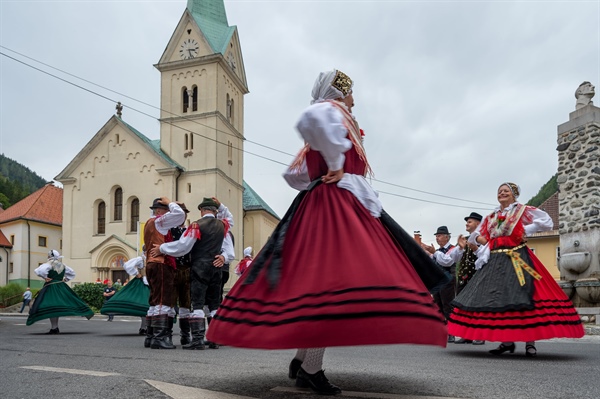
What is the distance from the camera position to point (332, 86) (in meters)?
3.90

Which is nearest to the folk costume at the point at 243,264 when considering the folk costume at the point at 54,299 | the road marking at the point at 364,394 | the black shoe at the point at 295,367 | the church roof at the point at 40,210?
the folk costume at the point at 54,299

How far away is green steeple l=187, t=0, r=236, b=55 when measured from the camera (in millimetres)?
41656

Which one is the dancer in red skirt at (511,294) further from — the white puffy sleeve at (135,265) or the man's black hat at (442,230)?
the white puffy sleeve at (135,265)

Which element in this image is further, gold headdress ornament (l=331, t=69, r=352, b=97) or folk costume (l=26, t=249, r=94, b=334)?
folk costume (l=26, t=249, r=94, b=334)

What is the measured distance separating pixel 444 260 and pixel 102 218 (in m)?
33.7

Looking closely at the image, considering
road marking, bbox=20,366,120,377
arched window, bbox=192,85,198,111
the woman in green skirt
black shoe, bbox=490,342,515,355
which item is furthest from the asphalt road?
arched window, bbox=192,85,198,111

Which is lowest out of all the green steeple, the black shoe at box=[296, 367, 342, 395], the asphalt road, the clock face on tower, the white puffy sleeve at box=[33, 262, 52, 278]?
the asphalt road

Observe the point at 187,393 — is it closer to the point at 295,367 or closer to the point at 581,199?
the point at 295,367

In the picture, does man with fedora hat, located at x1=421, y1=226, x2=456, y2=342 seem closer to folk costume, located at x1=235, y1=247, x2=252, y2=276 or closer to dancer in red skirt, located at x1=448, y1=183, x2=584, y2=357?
dancer in red skirt, located at x1=448, y1=183, x2=584, y2=357

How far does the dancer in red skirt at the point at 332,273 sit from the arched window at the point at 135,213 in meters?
36.0

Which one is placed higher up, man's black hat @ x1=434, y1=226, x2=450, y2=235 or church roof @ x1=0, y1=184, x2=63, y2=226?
church roof @ x1=0, y1=184, x2=63, y2=226

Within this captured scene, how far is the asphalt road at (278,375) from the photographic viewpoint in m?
3.47

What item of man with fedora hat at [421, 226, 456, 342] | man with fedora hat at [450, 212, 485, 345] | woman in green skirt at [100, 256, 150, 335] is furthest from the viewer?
woman in green skirt at [100, 256, 150, 335]

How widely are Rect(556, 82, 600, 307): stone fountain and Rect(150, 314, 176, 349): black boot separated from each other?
307 inches
